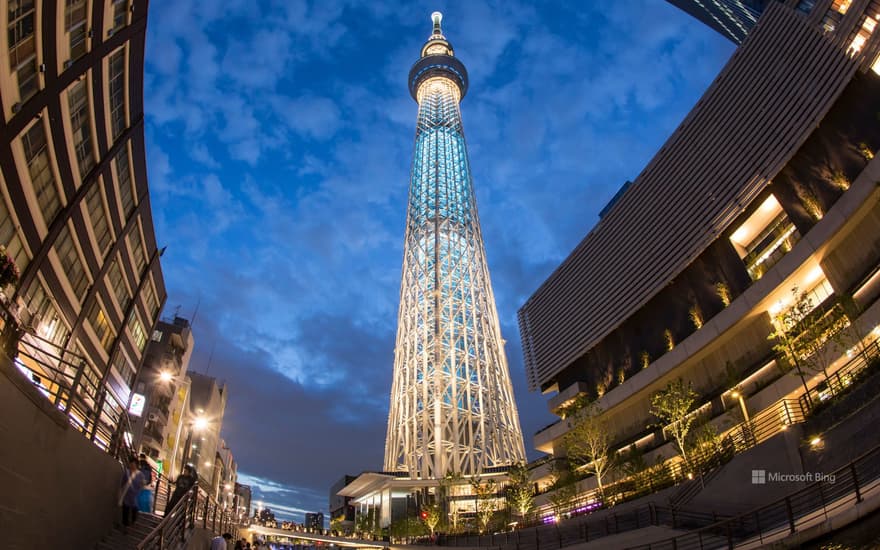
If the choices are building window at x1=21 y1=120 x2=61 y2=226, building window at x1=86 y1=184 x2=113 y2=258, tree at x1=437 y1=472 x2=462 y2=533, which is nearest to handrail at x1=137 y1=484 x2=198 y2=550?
building window at x1=21 y1=120 x2=61 y2=226

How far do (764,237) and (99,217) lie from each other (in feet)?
137

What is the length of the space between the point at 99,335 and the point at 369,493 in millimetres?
47414

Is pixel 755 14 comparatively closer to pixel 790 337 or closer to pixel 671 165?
pixel 671 165

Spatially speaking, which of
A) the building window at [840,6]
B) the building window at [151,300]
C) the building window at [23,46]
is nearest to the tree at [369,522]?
the building window at [151,300]

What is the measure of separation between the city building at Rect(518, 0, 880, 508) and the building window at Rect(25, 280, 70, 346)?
32559 millimetres

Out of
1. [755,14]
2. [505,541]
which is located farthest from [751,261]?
[755,14]

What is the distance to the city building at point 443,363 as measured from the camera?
6494 cm

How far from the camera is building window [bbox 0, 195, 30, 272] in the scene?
66.8 feet

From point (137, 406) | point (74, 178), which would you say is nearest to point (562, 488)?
point (137, 406)

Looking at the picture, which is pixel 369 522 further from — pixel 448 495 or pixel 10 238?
pixel 10 238

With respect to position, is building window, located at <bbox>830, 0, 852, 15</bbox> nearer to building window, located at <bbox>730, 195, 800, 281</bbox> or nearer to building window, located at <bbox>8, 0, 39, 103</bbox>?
building window, located at <bbox>730, 195, 800, 281</bbox>

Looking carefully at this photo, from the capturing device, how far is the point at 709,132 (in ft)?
139

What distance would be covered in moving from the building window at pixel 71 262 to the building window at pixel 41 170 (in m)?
1.29

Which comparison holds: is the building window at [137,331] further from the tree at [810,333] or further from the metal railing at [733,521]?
the tree at [810,333]
